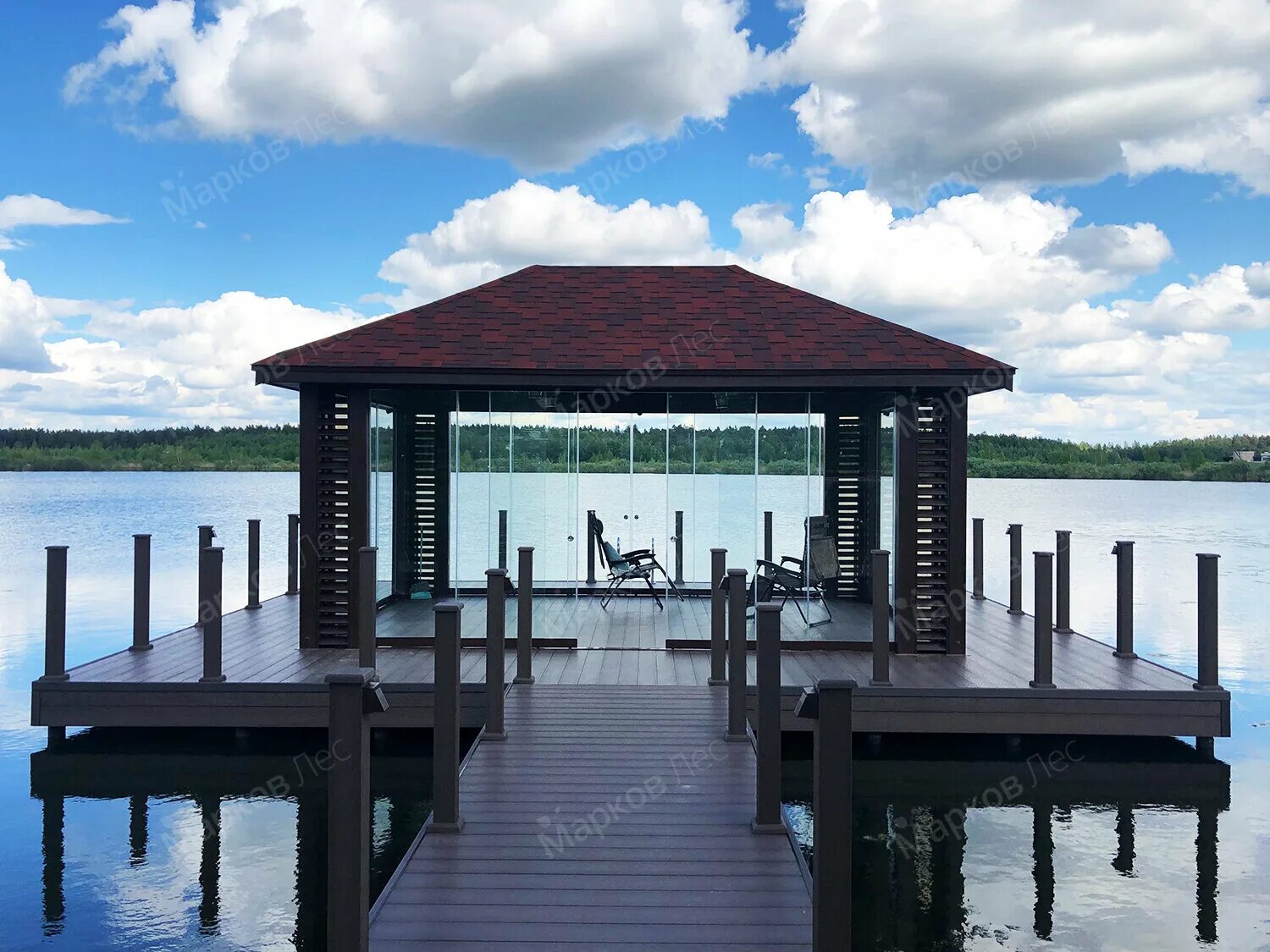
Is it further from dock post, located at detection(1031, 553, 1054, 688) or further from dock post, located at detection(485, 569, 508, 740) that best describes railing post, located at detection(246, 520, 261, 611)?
A: dock post, located at detection(1031, 553, 1054, 688)

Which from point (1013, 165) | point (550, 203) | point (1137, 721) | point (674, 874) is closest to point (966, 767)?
point (1137, 721)

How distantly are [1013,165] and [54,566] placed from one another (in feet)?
30.1

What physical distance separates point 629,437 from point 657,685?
361 centimetres

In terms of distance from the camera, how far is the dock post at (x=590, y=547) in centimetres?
966

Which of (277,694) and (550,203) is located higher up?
(550,203)

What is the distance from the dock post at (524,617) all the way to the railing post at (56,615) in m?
3.24

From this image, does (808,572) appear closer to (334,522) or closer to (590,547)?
(590,547)

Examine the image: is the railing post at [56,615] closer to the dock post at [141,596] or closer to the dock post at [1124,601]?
the dock post at [141,596]

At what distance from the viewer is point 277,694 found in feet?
22.0

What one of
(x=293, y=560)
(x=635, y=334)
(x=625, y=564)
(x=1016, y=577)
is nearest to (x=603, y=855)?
(x=625, y=564)

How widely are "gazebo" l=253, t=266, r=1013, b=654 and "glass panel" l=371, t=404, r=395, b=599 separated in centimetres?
Answer: 3

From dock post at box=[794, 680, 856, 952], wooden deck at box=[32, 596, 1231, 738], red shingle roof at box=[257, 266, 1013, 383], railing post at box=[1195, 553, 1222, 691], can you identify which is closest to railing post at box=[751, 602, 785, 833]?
dock post at box=[794, 680, 856, 952]

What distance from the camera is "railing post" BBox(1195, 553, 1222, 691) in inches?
253

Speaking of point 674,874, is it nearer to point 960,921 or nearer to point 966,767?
point 960,921
